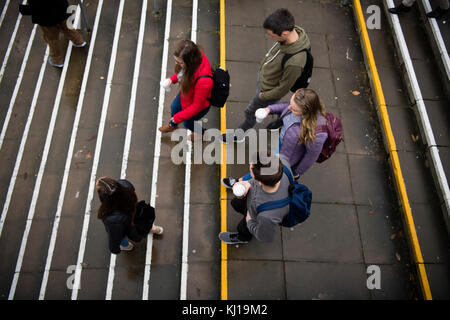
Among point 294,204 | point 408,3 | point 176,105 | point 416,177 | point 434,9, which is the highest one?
point 408,3

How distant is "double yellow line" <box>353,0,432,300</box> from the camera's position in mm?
4344

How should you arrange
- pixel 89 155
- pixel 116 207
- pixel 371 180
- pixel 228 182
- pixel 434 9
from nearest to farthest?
pixel 116 207, pixel 228 182, pixel 371 180, pixel 89 155, pixel 434 9

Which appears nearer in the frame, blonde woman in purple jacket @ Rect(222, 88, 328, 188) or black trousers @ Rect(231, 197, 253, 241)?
blonde woman in purple jacket @ Rect(222, 88, 328, 188)

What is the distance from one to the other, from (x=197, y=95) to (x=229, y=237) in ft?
6.99

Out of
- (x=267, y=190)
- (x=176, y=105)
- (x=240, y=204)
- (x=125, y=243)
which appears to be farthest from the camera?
(x=125, y=243)

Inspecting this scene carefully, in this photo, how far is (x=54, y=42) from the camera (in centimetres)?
567

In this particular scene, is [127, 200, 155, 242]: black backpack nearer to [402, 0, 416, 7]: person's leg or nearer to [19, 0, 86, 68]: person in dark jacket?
[19, 0, 86, 68]: person in dark jacket

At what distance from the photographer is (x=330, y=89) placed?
5625 millimetres

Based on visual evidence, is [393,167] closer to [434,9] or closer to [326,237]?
[326,237]

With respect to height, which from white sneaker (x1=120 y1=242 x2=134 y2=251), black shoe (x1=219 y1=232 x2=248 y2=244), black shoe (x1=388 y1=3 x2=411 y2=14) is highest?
black shoe (x1=388 y1=3 x2=411 y2=14)

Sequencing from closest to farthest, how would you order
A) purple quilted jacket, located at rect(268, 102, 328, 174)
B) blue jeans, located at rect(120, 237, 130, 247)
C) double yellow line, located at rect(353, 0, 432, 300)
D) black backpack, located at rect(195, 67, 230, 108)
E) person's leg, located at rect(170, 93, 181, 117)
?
purple quilted jacket, located at rect(268, 102, 328, 174) < black backpack, located at rect(195, 67, 230, 108) < person's leg, located at rect(170, 93, 181, 117) < blue jeans, located at rect(120, 237, 130, 247) < double yellow line, located at rect(353, 0, 432, 300)

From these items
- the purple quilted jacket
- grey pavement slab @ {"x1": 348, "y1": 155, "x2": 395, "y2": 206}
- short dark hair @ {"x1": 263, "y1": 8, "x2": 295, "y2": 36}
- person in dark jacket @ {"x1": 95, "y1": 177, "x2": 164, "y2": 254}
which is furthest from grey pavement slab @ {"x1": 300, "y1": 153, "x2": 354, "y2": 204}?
person in dark jacket @ {"x1": 95, "y1": 177, "x2": 164, "y2": 254}

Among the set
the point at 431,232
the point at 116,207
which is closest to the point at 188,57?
the point at 116,207

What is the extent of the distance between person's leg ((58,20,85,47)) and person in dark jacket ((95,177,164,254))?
4.08m
